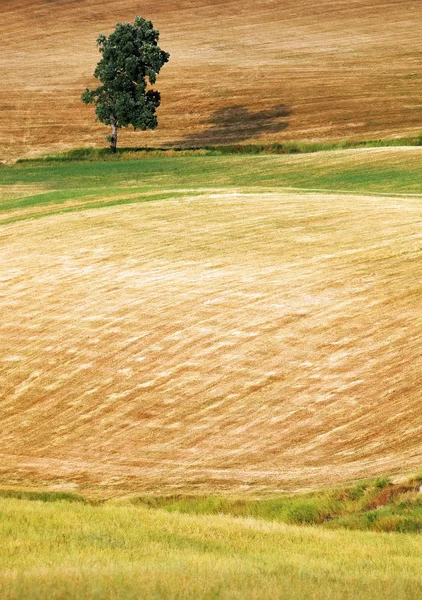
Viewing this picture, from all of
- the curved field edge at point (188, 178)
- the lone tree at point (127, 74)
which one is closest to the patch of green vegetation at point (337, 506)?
the curved field edge at point (188, 178)

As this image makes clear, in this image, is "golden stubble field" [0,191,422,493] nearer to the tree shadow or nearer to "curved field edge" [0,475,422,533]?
"curved field edge" [0,475,422,533]

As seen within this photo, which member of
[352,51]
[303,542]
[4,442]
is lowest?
[4,442]

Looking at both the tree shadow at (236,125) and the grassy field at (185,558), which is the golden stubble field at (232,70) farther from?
the grassy field at (185,558)

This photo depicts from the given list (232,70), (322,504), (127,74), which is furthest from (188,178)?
(322,504)

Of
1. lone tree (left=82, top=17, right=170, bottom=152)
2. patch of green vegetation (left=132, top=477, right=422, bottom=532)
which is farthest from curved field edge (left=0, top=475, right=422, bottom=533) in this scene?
lone tree (left=82, top=17, right=170, bottom=152)

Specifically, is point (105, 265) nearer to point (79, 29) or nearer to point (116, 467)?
point (116, 467)

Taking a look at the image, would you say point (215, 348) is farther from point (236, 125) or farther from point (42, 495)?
point (236, 125)

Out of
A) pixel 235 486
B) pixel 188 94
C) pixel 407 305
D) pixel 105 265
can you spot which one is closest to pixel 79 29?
pixel 188 94
